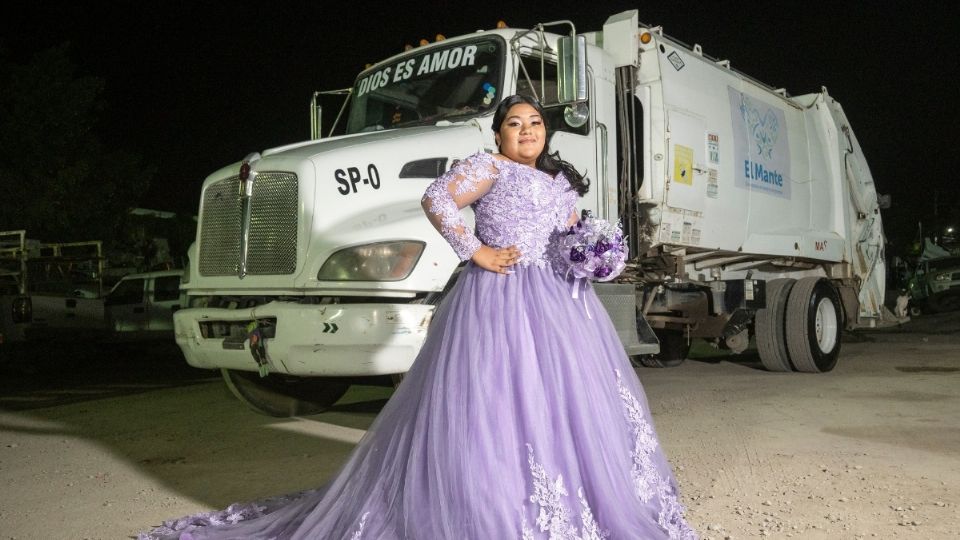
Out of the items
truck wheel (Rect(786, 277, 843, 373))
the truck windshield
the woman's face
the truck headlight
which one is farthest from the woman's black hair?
truck wheel (Rect(786, 277, 843, 373))

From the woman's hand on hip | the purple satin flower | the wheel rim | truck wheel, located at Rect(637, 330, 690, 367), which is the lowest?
truck wheel, located at Rect(637, 330, 690, 367)

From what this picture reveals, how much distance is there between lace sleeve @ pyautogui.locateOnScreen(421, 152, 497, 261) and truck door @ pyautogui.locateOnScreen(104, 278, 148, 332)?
11.7m

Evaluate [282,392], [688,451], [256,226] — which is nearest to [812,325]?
[688,451]

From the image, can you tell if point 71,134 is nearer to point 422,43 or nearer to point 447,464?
point 422,43

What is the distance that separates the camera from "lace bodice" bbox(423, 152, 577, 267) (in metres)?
3.18

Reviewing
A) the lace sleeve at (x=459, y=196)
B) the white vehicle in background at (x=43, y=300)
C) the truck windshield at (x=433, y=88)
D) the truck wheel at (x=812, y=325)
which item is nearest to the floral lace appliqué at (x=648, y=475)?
the lace sleeve at (x=459, y=196)

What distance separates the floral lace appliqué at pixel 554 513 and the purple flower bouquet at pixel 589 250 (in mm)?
757

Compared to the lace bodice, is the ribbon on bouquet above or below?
below

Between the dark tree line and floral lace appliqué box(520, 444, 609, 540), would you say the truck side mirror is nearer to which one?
floral lace appliqué box(520, 444, 609, 540)

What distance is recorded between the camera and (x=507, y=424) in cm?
292

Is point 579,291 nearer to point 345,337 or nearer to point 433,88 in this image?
point 345,337

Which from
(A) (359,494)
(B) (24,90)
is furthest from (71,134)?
(A) (359,494)

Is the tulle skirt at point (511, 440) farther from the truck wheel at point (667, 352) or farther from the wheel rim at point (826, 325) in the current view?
the truck wheel at point (667, 352)

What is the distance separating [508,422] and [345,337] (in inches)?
90.3
